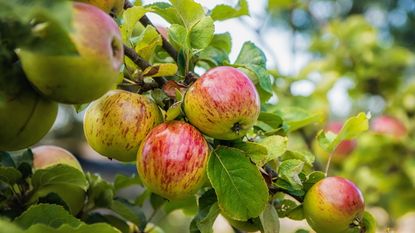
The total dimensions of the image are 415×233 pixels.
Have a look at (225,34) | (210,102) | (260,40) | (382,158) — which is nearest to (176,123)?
(210,102)

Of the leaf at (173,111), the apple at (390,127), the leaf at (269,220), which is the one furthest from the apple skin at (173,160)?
the apple at (390,127)

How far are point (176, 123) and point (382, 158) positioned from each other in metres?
1.55

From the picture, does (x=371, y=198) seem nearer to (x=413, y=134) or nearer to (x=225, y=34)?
(x=413, y=134)

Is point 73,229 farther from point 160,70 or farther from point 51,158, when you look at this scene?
point 51,158

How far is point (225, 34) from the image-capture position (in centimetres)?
89

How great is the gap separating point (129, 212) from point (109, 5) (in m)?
0.37

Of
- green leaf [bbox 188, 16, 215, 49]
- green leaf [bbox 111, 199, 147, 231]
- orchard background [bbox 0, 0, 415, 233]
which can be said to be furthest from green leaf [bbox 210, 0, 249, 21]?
green leaf [bbox 111, 199, 147, 231]

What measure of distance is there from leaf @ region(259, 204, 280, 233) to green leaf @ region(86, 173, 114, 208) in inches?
10.2

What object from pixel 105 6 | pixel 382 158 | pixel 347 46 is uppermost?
pixel 105 6

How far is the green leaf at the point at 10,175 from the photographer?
0.74 metres

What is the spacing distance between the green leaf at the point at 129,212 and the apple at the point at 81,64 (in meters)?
0.38

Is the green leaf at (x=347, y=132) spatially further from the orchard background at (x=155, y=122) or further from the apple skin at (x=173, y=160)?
the apple skin at (x=173, y=160)

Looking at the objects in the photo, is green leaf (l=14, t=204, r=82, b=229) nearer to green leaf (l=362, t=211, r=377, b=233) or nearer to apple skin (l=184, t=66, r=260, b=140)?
apple skin (l=184, t=66, r=260, b=140)

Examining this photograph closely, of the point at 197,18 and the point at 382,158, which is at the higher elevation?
the point at 197,18
